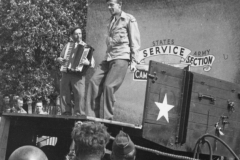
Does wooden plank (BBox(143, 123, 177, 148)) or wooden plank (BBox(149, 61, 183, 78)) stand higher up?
wooden plank (BBox(149, 61, 183, 78))

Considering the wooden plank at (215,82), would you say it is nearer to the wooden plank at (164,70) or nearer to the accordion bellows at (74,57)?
the wooden plank at (164,70)

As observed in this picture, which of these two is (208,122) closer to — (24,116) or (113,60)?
(113,60)

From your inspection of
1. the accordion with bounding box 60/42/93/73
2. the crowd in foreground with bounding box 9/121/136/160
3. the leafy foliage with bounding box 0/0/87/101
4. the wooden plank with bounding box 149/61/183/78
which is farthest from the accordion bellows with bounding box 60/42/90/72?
the leafy foliage with bounding box 0/0/87/101

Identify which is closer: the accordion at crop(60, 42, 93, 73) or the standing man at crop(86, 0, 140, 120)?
the standing man at crop(86, 0, 140, 120)

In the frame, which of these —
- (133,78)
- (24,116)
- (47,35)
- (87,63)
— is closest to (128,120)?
(133,78)

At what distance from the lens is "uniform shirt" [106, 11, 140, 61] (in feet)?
23.3

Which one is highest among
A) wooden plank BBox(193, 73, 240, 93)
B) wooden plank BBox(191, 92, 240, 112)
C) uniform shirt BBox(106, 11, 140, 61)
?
uniform shirt BBox(106, 11, 140, 61)

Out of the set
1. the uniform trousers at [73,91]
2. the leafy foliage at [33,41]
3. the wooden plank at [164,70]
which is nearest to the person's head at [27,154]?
the wooden plank at [164,70]

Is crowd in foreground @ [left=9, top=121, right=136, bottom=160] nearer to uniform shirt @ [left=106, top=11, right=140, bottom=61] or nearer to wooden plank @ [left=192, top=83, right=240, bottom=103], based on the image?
wooden plank @ [left=192, top=83, right=240, bottom=103]

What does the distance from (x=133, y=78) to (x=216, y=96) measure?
3.79 meters

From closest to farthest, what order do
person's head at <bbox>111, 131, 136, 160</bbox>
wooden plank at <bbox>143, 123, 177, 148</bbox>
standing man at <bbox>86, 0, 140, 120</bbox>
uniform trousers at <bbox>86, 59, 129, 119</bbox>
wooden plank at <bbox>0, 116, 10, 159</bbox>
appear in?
1. person's head at <bbox>111, 131, 136, 160</bbox>
2. wooden plank at <bbox>143, 123, 177, 148</bbox>
3. wooden plank at <bbox>0, 116, 10, 159</bbox>
4. uniform trousers at <bbox>86, 59, 129, 119</bbox>
5. standing man at <bbox>86, 0, 140, 120</bbox>

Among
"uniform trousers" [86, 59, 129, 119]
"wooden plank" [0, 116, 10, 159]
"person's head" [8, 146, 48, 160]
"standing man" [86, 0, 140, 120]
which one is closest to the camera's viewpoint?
"person's head" [8, 146, 48, 160]

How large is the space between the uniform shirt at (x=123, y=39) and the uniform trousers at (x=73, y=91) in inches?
35.6

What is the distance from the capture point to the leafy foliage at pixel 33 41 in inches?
786
